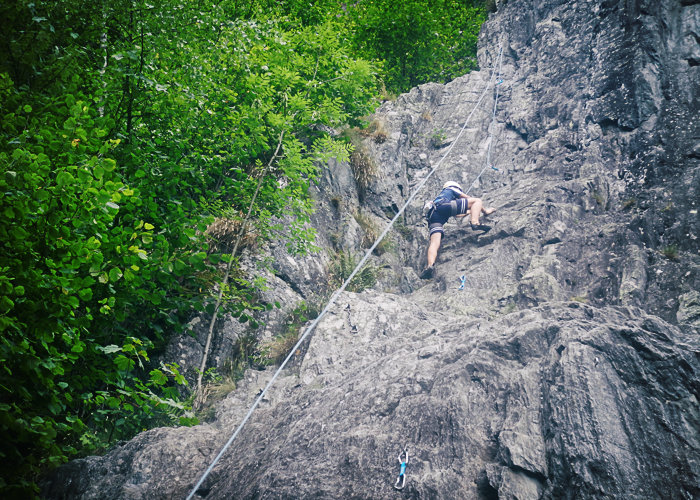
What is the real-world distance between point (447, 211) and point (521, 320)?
14.0 feet

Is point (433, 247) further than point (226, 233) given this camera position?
Yes

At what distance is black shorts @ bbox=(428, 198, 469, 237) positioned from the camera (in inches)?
355

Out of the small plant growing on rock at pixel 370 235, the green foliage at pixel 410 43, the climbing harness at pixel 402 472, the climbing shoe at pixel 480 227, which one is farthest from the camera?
the green foliage at pixel 410 43

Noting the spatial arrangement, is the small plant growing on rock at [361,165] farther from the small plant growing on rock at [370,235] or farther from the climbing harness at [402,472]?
the climbing harness at [402,472]

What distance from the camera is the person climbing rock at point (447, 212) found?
8844mm

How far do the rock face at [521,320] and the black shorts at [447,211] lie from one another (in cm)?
52

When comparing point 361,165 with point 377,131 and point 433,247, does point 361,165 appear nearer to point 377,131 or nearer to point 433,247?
point 377,131

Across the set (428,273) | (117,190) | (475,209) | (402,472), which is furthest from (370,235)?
(117,190)

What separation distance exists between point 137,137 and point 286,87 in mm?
2942

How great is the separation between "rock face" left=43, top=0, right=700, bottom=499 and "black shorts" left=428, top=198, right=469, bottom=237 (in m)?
0.52

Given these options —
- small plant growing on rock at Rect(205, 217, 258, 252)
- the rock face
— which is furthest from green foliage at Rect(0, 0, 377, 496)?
the rock face

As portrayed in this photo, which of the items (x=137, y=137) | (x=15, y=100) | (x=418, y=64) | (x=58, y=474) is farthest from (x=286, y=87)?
(x=418, y=64)

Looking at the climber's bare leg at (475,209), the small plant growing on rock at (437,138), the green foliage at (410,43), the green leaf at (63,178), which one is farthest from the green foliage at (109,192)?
the green foliage at (410,43)

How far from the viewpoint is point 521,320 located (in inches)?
203
